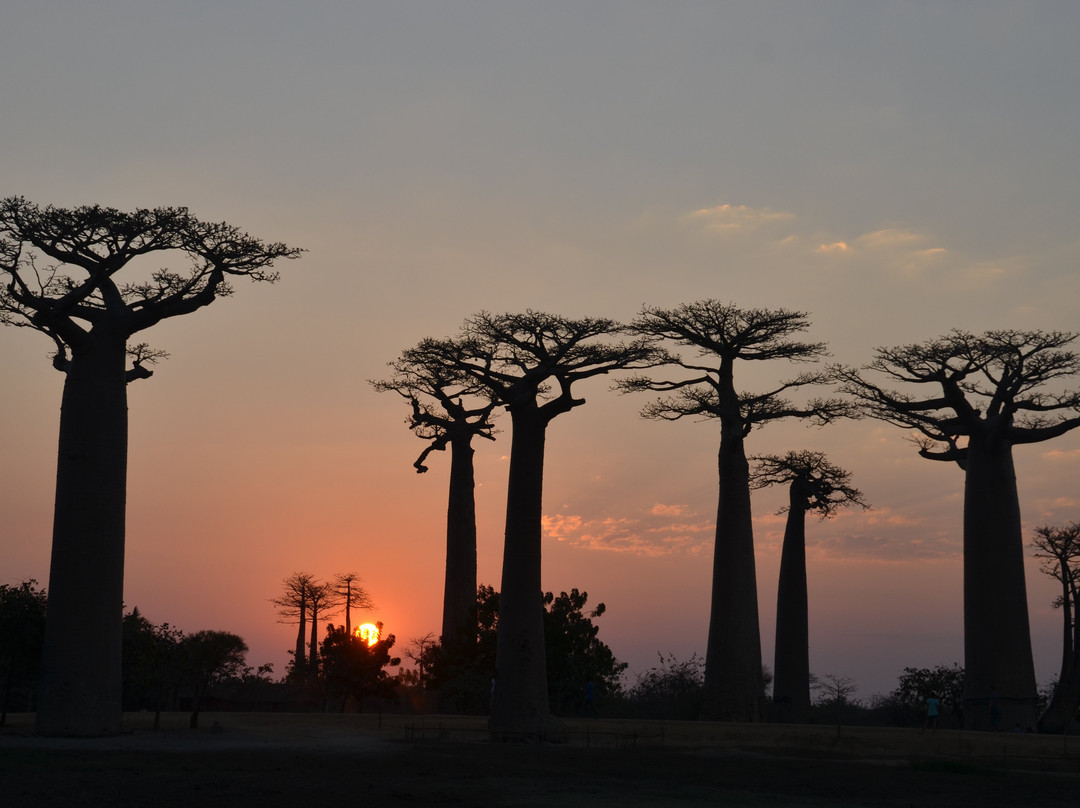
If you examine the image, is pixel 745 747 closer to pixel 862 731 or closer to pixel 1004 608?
pixel 862 731

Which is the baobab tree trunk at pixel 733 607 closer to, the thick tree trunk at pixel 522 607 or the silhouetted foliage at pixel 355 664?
the thick tree trunk at pixel 522 607

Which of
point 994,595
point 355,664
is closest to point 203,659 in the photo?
point 355,664

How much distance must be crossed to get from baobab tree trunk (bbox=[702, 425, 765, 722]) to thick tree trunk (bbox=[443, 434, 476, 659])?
33.2ft

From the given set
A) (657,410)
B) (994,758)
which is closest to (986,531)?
(657,410)

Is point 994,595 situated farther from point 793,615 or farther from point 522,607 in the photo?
point 522,607

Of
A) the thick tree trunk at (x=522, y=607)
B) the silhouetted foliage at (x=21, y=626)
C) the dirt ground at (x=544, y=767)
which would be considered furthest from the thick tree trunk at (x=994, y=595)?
the silhouetted foliage at (x=21, y=626)

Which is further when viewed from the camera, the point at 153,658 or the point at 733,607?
the point at 733,607

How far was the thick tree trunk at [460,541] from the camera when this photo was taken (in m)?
41.4

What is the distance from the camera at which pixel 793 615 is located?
137ft

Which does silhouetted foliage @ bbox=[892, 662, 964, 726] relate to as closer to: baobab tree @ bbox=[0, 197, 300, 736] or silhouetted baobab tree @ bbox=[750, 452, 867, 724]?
silhouetted baobab tree @ bbox=[750, 452, 867, 724]

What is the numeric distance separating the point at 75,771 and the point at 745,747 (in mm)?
11729

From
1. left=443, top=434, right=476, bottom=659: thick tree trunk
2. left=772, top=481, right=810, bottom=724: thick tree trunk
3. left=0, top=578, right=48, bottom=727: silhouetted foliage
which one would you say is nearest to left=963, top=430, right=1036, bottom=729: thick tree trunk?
left=772, top=481, right=810, bottom=724: thick tree trunk

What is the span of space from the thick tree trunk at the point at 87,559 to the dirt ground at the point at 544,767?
0.80 m

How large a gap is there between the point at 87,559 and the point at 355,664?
20635 millimetres
